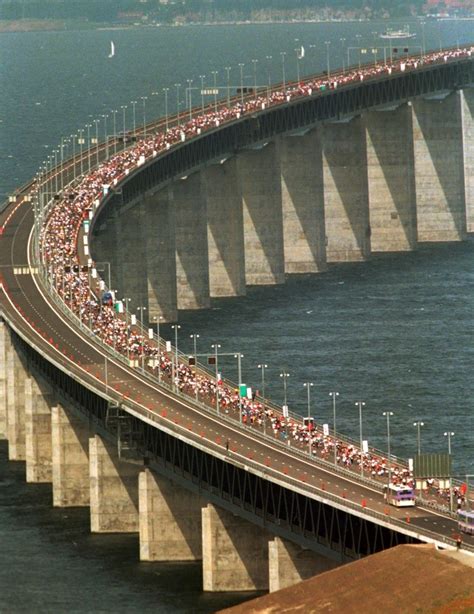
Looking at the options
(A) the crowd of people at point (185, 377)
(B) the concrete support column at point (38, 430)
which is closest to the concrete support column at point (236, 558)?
(A) the crowd of people at point (185, 377)

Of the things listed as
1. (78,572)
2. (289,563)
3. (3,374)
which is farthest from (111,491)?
(3,374)

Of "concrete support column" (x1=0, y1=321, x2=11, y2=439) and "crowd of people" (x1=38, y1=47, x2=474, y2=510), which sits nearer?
"crowd of people" (x1=38, y1=47, x2=474, y2=510)

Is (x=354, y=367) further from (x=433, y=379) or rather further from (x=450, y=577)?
(x=450, y=577)

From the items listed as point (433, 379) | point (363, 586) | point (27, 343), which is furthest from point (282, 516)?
point (433, 379)

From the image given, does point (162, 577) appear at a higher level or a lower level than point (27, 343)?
lower

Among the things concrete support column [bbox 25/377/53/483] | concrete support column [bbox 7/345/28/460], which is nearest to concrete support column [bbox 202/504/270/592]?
concrete support column [bbox 25/377/53/483]

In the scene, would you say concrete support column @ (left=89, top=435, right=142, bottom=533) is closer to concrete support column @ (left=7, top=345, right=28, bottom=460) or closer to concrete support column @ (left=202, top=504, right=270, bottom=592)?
concrete support column @ (left=202, top=504, right=270, bottom=592)
